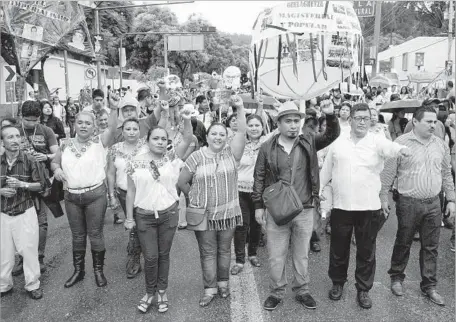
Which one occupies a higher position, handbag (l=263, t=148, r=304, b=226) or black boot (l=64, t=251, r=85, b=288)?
handbag (l=263, t=148, r=304, b=226)

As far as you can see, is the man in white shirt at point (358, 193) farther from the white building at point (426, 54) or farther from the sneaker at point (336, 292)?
the white building at point (426, 54)

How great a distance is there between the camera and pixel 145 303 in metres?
4.00

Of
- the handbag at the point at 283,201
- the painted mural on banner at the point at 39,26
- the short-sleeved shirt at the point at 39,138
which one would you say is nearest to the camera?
the handbag at the point at 283,201

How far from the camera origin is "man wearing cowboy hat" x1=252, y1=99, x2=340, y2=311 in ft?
13.1

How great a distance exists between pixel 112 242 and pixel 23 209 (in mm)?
1723

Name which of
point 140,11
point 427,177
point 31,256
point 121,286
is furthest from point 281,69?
point 140,11

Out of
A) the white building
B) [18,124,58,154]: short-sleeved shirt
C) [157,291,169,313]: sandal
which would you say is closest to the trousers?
[18,124,58,154]: short-sleeved shirt

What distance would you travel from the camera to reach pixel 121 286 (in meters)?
4.52

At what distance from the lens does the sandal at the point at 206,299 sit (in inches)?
160

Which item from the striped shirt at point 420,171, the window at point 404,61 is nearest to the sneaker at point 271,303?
the striped shirt at point 420,171

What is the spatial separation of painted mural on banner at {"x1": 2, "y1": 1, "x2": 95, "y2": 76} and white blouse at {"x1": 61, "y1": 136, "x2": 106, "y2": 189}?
3882 mm

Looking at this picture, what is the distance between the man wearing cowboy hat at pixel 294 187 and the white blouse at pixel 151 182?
0.79m

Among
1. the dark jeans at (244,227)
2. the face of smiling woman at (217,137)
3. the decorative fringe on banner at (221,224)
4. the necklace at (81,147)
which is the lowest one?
the dark jeans at (244,227)

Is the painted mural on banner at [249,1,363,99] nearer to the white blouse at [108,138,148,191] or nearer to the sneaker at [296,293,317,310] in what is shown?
the white blouse at [108,138,148,191]
